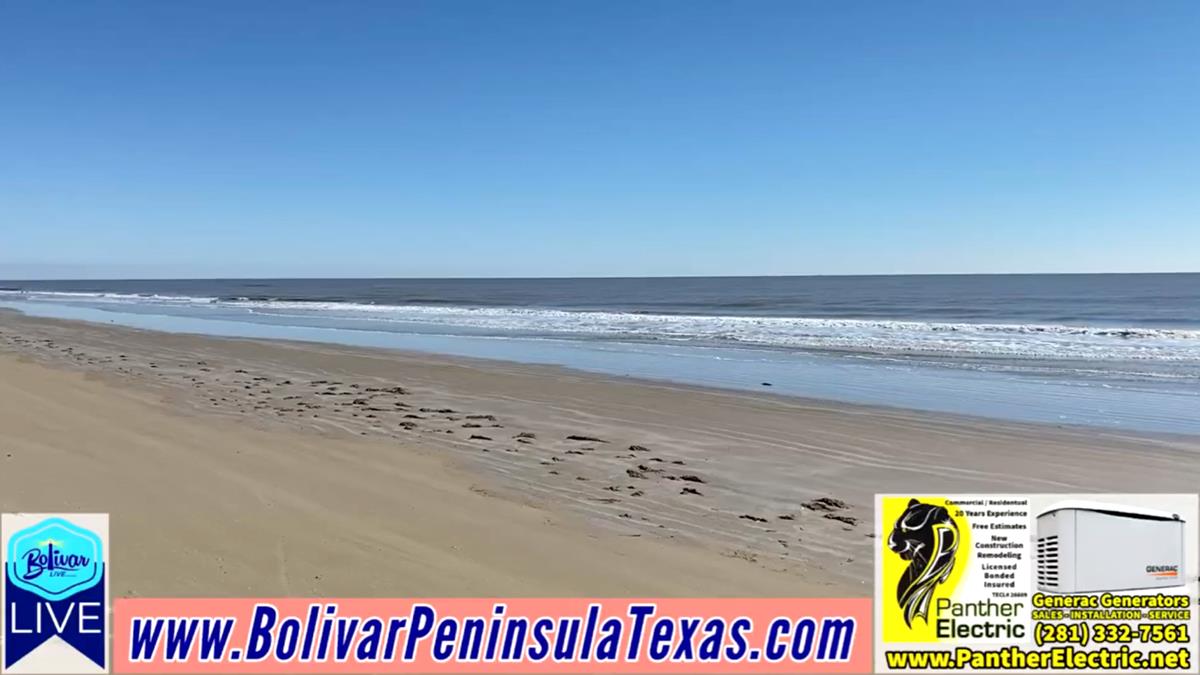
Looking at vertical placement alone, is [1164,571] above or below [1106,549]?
below

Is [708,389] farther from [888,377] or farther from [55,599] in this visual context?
[55,599]

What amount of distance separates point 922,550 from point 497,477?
3.96 metres

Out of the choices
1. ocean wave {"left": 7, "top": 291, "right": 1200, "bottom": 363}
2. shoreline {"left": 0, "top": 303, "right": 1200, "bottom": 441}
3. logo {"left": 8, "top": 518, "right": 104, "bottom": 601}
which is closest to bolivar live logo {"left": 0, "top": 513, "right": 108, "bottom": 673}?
logo {"left": 8, "top": 518, "right": 104, "bottom": 601}

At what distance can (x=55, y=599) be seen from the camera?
3.24 m

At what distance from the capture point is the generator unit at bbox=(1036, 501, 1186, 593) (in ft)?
10.2

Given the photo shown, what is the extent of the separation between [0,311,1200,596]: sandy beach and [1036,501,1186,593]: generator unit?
1.22 meters

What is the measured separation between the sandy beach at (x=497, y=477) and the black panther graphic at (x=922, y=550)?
2.33 ft

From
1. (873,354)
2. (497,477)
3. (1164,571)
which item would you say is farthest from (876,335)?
(1164,571)

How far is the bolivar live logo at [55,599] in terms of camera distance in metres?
3.01

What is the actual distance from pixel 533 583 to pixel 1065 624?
8.75 feet

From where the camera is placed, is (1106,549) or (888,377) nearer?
(1106,549)

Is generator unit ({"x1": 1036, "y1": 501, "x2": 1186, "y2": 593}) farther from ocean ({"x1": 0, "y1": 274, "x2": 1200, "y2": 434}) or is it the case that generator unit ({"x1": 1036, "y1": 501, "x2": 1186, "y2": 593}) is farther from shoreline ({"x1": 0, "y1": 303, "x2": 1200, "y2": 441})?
ocean ({"x1": 0, "y1": 274, "x2": 1200, "y2": 434})

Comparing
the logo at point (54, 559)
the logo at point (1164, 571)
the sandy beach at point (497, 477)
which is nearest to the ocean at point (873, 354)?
the sandy beach at point (497, 477)

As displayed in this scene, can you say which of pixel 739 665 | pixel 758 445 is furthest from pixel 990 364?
pixel 739 665
